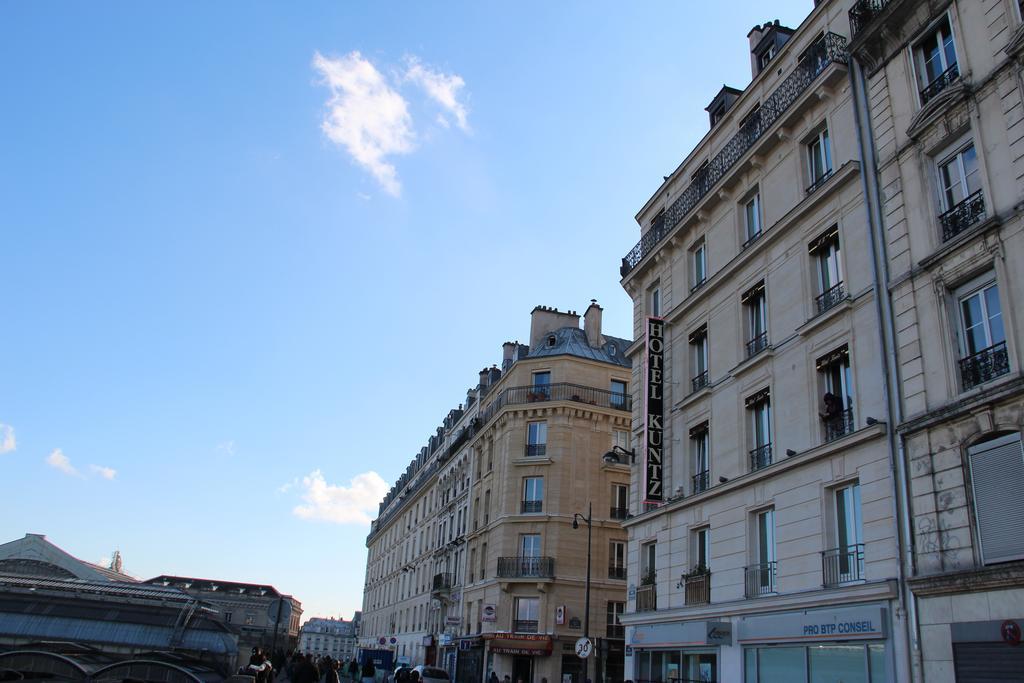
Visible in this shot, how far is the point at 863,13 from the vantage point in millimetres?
16484

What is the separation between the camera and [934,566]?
12.2 metres

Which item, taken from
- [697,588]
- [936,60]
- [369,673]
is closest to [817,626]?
[697,588]

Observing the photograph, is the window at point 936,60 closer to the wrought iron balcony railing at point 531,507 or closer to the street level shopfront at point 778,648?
the street level shopfront at point 778,648

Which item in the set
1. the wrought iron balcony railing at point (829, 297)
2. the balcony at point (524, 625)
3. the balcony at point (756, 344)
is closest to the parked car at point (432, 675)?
the balcony at point (524, 625)

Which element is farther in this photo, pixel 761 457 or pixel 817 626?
pixel 761 457

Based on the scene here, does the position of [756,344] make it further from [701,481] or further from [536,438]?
[536,438]

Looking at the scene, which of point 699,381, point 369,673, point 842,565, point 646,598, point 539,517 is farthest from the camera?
point 539,517

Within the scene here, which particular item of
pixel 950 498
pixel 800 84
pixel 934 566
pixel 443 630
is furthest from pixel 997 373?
pixel 443 630

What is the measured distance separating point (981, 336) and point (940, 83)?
4.71 meters

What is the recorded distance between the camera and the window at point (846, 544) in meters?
14.2

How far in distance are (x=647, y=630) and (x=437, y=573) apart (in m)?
31.8

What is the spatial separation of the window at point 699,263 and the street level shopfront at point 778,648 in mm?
8681

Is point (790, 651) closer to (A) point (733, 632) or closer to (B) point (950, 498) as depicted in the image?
(A) point (733, 632)

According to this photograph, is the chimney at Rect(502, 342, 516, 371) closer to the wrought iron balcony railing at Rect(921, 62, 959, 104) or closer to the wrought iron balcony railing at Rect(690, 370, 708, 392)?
the wrought iron balcony railing at Rect(690, 370, 708, 392)
